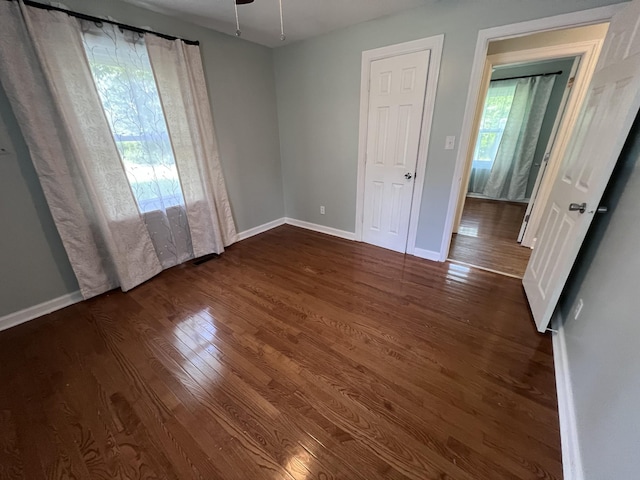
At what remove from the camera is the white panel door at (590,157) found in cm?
130

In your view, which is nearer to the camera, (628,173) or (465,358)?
(628,173)

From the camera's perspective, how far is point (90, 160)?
6.32 ft

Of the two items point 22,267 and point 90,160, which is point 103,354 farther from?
point 90,160

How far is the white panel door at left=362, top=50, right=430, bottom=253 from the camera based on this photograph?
2.44m

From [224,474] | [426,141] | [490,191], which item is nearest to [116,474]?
[224,474]

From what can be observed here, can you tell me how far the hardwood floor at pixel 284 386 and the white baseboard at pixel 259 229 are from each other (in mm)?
1225

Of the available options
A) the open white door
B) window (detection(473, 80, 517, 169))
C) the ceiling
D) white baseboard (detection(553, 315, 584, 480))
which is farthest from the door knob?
window (detection(473, 80, 517, 169))

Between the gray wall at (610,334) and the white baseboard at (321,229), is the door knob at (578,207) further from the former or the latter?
the white baseboard at (321,229)

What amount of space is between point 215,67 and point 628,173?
3.44 m

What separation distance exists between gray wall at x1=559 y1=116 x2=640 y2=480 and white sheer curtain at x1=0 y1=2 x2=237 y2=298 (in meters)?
3.10

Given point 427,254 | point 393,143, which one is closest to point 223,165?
point 393,143

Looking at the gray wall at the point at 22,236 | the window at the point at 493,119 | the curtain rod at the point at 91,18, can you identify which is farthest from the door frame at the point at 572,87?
the gray wall at the point at 22,236

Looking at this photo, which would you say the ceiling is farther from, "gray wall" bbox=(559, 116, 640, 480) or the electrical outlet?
"gray wall" bbox=(559, 116, 640, 480)

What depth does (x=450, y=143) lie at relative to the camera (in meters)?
2.38
